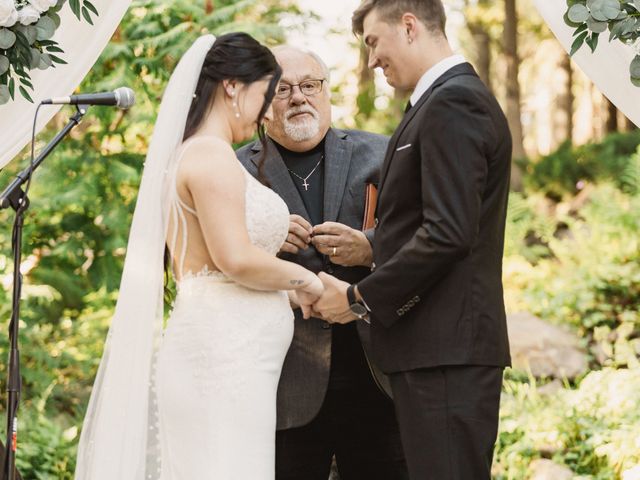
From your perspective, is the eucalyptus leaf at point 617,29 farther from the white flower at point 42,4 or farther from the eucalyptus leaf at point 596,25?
the white flower at point 42,4

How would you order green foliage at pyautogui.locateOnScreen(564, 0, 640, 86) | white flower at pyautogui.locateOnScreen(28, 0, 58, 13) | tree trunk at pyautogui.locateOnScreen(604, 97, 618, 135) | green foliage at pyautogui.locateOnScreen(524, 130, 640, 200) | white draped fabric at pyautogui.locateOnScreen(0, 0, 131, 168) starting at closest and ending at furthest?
green foliage at pyautogui.locateOnScreen(564, 0, 640, 86) → white flower at pyautogui.locateOnScreen(28, 0, 58, 13) → white draped fabric at pyautogui.locateOnScreen(0, 0, 131, 168) → green foliage at pyautogui.locateOnScreen(524, 130, 640, 200) → tree trunk at pyautogui.locateOnScreen(604, 97, 618, 135)

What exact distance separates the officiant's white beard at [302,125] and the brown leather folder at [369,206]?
13.0 inches

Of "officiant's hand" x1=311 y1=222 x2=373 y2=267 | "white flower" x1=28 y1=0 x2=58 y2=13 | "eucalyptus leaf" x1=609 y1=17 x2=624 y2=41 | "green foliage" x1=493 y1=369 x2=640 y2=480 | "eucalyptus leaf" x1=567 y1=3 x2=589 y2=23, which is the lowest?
"green foliage" x1=493 y1=369 x2=640 y2=480

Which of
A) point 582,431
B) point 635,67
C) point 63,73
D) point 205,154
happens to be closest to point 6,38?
point 63,73

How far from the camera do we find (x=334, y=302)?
10.8ft

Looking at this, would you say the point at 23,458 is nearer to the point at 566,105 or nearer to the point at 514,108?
the point at 514,108

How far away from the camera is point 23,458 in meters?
5.59

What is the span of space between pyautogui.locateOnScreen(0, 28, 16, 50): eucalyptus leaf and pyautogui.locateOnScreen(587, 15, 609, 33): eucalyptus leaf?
2.11 m

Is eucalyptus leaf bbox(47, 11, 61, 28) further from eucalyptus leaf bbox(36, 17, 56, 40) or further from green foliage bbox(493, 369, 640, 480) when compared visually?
green foliage bbox(493, 369, 640, 480)

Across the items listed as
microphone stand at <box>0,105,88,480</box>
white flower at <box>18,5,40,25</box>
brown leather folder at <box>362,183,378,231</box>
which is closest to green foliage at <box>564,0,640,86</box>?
brown leather folder at <box>362,183,378,231</box>

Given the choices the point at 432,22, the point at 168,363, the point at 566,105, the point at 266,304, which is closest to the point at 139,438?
the point at 168,363

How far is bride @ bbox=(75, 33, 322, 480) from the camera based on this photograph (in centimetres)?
305

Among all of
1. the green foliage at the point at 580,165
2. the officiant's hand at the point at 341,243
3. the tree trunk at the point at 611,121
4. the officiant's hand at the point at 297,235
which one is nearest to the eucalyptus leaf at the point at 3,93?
the officiant's hand at the point at 297,235

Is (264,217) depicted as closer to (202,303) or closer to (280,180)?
(202,303)
